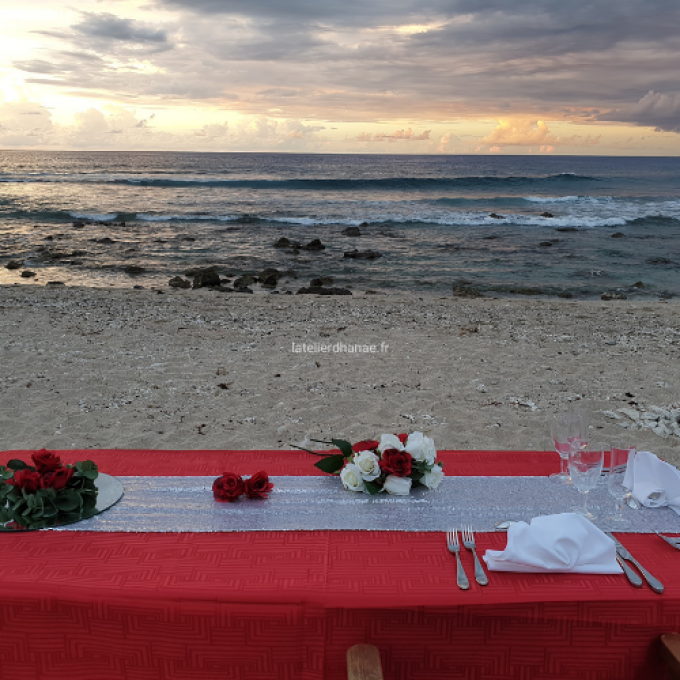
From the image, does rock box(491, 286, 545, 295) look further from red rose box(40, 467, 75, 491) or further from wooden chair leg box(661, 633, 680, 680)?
red rose box(40, 467, 75, 491)

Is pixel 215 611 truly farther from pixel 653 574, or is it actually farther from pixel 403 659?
pixel 653 574

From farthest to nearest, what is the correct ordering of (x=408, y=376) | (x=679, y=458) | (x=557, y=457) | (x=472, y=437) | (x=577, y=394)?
(x=408, y=376) → (x=577, y=394) → (x=472, y=437) → (x=679, y=458) → (x=557, y=457)

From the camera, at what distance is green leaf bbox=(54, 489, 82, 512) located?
208 cm

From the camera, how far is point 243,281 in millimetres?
13328

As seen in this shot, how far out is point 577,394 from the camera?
19.2ft

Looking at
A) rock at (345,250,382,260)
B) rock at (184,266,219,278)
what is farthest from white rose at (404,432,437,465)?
rock at (345,250,382,260)

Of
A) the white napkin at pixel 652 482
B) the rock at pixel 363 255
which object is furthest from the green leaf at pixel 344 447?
the rock at pixel 363 255

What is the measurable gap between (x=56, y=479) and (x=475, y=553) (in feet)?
4.75

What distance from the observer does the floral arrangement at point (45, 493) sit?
205 cm

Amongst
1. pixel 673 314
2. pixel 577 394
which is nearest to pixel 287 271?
pixel 673 314

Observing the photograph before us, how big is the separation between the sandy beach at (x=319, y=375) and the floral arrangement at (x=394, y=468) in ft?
8.69

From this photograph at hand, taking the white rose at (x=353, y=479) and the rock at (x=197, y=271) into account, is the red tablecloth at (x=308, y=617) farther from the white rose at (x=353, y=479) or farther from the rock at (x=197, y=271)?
the rock at (x=197, y=271)

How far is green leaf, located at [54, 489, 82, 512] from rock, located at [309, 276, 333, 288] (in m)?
11.0

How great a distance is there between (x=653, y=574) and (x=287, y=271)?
13718mm
